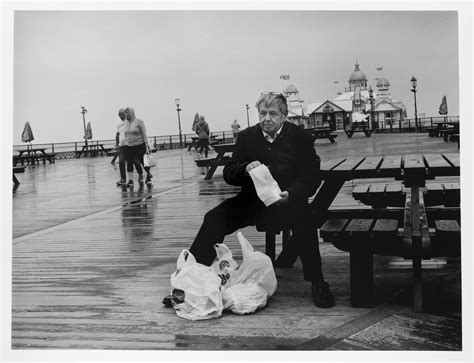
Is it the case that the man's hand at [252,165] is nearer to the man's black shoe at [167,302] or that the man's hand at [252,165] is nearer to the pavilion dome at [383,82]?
the man's black shoe at [167,302]

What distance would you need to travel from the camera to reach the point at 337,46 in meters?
4.50

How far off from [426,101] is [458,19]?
0.90 metres

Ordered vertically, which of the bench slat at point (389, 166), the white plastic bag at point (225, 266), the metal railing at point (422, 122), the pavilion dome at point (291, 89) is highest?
the pavilion dome at point (291, 89)

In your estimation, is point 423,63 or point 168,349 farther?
point 423,63

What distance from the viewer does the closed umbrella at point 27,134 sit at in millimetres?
4316

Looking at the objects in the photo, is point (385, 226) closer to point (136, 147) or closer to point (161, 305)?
point (161, 305)

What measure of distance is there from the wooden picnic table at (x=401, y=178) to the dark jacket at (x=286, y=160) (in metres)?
0.33

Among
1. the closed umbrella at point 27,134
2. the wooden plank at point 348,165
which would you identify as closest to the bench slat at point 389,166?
the wooden plank at point 348,165

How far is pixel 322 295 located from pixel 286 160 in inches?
29.1

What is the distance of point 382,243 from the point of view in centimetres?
328

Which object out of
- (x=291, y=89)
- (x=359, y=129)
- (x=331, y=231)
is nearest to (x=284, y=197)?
(x=331, y=231)
